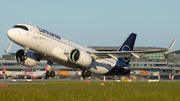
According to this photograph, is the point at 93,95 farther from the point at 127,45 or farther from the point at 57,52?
the point at 127,45

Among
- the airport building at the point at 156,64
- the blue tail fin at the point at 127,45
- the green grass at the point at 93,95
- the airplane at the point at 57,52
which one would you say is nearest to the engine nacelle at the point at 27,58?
the airplane at the point at 57,52

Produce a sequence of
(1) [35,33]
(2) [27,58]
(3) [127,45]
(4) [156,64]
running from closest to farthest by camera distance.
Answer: (1) [35,33] → (2) [27,58] → (3) [127,45] → (4) [156,64]

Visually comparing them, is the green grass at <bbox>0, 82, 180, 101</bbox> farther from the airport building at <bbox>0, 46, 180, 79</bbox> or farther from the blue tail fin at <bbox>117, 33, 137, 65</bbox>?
the airport building at <bbox>0, 46, 180, 79</bbox>

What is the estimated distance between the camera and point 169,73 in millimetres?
107750

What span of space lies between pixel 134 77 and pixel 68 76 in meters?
17.8

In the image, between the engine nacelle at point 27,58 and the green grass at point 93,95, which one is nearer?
the green grass at point 93,95

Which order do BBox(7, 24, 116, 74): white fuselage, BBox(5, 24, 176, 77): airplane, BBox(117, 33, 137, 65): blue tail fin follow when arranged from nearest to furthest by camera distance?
1. BBox(7, 24, 116, 74): white fuselage
2. BBox(5, 24, 176, 77): airplane
3. BBox(117, 33, 137, 65): blue tail fin

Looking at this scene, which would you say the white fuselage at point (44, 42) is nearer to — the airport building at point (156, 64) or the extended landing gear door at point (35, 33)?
the extended landing gear door at point (35, 33)

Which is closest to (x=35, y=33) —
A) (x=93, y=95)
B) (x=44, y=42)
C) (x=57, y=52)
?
(x=44, y=42)

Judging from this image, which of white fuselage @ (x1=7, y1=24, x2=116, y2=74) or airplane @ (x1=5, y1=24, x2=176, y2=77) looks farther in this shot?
airplane @ (x1=5, y1=24, x2=176, y2=77)

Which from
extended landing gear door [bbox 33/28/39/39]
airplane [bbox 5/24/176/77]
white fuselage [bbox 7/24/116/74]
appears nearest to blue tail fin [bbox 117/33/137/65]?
airplane [bbox 5/24/176/77]

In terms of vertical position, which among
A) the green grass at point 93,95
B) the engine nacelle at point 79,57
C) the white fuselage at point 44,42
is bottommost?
the green grass at point 93,95

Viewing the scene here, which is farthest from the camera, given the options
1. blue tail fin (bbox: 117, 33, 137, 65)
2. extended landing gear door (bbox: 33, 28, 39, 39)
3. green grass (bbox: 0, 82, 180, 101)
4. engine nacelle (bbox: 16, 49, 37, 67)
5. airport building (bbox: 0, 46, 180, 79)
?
airport building (bbox: 0, 46, 180, 79)

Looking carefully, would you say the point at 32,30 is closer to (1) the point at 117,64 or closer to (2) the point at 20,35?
(2) the point at 20,35
